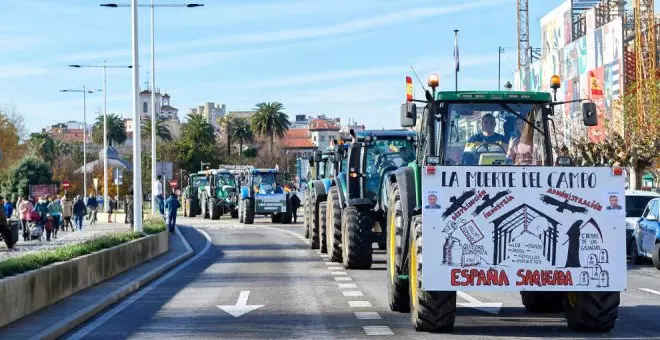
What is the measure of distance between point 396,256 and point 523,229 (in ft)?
7.83

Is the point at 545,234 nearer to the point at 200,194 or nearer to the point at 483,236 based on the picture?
the point at 483,236

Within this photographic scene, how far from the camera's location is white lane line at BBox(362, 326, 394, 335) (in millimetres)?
14000

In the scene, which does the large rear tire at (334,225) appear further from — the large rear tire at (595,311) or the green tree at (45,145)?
the green tree at (45,145)

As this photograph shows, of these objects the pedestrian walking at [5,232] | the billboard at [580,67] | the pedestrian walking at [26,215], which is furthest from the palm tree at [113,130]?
the pedestrian walking at [5,232]

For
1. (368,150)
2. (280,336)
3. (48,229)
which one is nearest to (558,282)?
(280,336)

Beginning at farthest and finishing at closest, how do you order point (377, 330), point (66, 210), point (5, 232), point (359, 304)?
point (66, 210) → point (5, 232) → point (359, 304) → point (377, 330)

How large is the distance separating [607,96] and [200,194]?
82.8 ft

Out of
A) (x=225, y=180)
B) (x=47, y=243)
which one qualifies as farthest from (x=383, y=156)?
Result: (x=225, y=180)

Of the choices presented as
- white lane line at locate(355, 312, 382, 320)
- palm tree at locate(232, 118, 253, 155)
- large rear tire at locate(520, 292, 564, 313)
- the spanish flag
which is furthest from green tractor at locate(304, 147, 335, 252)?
palm tree at locate(232, 118, 253, 155)

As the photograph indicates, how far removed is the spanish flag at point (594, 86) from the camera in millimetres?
75613

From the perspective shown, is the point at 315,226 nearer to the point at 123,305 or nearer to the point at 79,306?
the point at 123,305

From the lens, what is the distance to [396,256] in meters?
15.4

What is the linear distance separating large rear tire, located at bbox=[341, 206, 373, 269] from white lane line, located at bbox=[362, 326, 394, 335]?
10.00m

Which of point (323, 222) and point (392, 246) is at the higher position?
point (392, 246)
